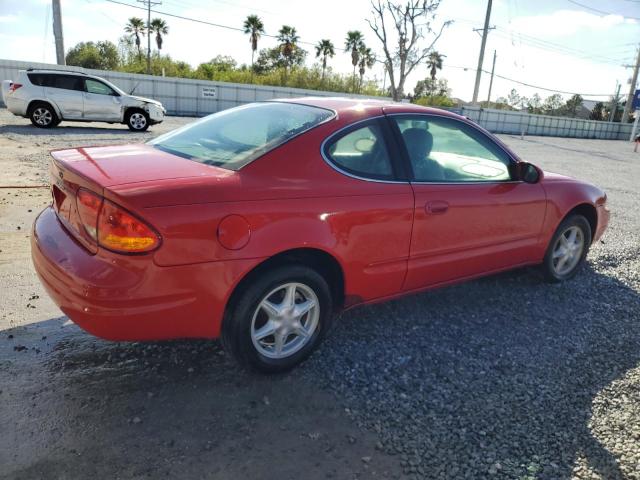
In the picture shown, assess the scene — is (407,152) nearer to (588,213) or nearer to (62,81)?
(588,213)

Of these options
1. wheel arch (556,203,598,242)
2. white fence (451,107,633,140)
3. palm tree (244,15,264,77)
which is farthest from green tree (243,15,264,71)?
wheel arch (556,203,598,242)

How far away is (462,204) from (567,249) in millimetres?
1741

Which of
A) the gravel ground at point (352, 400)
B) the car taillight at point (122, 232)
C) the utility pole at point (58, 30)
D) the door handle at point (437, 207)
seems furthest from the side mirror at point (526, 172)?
the utility pole at point (58, 30)

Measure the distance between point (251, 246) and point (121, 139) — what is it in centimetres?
1154

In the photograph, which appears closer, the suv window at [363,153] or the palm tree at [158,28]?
the suv window at [363,153]

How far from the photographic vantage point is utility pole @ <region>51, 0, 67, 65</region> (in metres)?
22.3

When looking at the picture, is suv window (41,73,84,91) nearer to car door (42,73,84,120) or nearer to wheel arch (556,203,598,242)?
car door (42,73,84,120)

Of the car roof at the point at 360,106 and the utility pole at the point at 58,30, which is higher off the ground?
the utility pole at the point at 58,30

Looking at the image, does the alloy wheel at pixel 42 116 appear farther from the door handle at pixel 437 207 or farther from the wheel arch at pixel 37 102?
the door handle at pixel 437 207

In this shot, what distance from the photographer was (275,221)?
2.58 metres

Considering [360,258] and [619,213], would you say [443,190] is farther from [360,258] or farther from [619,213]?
[619,213]

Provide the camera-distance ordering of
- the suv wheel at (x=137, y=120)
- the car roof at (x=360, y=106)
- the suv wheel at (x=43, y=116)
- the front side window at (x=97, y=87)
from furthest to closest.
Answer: the suv wheel at (x=137, y=120), the front side window at (x=97, y=87), the suv wheel at (x=43, y=116), the car roof at (x=360, y=106)

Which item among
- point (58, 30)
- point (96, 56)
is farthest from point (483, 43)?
point (96, 56)

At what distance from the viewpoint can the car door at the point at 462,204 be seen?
10.8 ft
